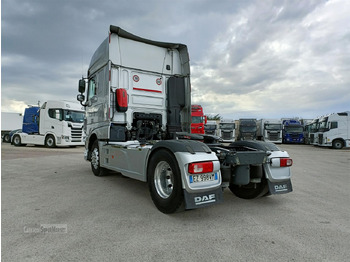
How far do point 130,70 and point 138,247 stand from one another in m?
4.21

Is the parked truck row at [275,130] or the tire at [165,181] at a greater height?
the parked truck row at [275,130]

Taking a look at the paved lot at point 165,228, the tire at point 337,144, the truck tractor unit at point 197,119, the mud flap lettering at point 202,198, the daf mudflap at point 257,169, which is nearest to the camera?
the paved lot at point 165,228

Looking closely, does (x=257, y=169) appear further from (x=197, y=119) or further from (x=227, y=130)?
(x=227, y=130)

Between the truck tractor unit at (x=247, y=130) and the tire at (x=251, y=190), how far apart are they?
1934 cm

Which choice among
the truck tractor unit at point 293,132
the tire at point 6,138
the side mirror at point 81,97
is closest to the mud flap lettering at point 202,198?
the side mirror at point 81,97

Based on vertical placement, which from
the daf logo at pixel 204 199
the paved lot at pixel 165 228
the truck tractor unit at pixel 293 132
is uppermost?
the truck tractor unit at pixel 293 132

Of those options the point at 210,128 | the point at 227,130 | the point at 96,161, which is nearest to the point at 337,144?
the point at 227,130

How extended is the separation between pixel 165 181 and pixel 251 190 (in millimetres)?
1555

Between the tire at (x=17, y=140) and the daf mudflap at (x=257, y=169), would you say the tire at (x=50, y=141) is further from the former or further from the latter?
the daf mudflap at (x=257, y=169)

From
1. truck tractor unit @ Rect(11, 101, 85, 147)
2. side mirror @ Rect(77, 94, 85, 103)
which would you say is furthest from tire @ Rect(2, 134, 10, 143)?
side mirror @ Rect(77, 94, 85, 103)

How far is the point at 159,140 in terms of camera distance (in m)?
5.35

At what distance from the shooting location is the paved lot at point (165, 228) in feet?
7.12

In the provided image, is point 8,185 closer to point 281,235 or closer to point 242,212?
point 242,212

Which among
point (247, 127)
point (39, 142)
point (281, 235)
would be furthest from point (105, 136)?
point (247, 127)
